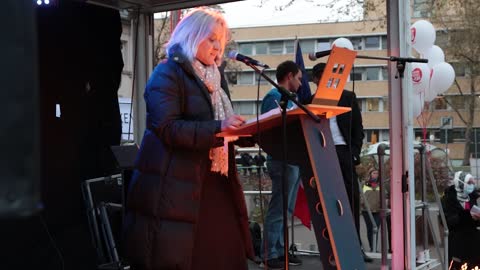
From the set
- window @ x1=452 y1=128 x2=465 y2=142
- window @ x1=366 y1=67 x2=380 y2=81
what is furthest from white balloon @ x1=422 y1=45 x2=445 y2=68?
Result: window @ x1=452 y1=128 x2=465 y2=142

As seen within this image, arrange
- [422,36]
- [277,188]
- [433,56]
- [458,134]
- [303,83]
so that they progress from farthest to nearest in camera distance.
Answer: [458,134] → [433,56] → [422,36] → [277,188] → [303,83]

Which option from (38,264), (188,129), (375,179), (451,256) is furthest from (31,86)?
(375,179)

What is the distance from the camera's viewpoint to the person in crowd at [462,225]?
5.14 meters

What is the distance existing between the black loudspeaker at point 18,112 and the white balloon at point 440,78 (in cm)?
589

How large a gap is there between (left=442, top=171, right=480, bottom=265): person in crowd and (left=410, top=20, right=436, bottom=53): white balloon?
161cm

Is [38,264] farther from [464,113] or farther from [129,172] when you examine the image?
[464,113]

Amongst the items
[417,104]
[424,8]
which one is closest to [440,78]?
[417,104]

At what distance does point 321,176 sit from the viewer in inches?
93.7

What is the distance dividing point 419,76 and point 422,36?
686 millimetres

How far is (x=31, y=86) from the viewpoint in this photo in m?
0.74

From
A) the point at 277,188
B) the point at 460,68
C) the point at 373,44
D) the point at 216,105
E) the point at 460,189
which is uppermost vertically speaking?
the point at 460,68

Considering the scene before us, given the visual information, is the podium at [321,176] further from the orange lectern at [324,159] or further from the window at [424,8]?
the window at [424,8]

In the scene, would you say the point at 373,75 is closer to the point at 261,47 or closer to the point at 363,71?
the point at 363,71

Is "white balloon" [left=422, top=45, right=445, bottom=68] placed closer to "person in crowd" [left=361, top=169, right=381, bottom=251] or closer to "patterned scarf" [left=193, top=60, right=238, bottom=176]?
"person in crowd" [left=361, top=169, right=381, bottom=251]
